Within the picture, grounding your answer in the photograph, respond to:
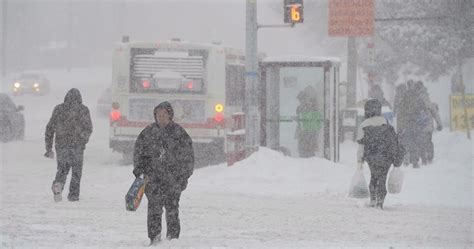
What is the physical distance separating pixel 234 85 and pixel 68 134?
869 centimetres

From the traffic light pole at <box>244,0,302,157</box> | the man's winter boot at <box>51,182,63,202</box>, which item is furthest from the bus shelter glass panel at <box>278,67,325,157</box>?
the man's winter boot at <box>51,182,63,202</box>

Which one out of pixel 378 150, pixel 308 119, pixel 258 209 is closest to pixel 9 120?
pixel 308 119

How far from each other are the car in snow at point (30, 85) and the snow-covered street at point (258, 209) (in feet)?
128

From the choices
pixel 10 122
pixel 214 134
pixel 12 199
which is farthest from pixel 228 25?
pixel 12 199

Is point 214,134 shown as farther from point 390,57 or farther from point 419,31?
point 390,57

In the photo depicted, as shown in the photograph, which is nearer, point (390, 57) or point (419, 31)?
point (419, 31)

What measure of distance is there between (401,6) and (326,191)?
23213mm

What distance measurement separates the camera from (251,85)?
1816 centimetres

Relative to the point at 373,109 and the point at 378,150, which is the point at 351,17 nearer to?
the point at 373,109

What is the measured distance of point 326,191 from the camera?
15.6 m

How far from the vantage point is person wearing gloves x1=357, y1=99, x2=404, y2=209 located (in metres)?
13.3

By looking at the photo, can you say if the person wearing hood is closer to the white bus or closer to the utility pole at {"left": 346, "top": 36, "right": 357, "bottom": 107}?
the white bus

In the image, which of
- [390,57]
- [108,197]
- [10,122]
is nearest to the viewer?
[108,197]

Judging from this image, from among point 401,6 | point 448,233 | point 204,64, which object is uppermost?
point 401,6
